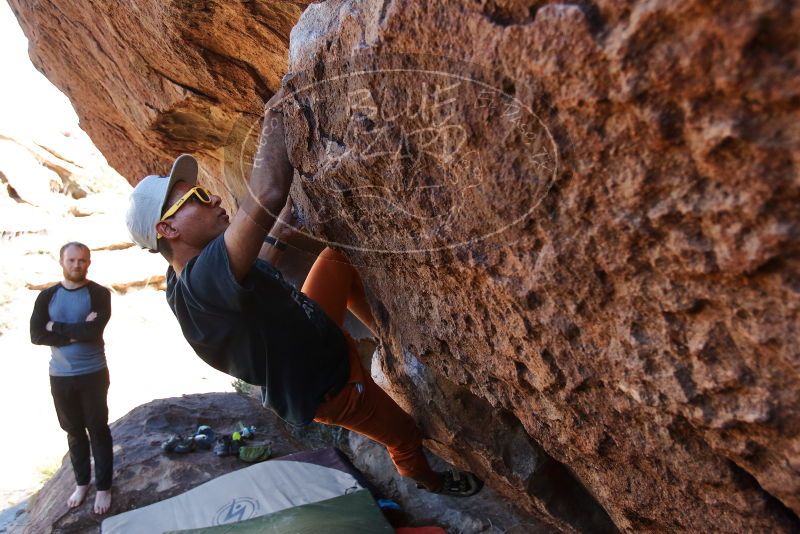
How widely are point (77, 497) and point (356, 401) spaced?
2527mm

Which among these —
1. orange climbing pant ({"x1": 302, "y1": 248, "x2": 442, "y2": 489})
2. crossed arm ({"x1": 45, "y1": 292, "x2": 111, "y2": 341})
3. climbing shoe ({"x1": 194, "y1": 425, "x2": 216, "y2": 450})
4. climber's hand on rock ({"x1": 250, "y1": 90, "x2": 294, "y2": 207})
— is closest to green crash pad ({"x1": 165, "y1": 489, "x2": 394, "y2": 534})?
orange climbing pant ({"x1": 302, "y1": 248, "x2": 442, "y2": 489})

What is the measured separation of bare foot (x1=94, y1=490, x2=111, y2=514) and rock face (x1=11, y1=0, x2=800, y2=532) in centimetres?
283

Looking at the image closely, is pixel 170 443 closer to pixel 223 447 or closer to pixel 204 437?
pixel 204 437

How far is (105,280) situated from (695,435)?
12042 mm

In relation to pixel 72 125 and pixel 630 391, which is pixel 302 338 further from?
pixel 72 125

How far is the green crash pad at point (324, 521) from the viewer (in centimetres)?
285

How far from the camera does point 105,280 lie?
1152 cm

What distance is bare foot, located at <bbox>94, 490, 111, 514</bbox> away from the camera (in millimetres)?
3700

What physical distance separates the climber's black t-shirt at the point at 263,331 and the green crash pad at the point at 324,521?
0.86 metres

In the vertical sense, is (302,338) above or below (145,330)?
above

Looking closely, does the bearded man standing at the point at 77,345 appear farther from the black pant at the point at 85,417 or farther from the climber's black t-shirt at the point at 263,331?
the climber's black t-shirt at the point at 263,331

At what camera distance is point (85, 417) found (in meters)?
3.61

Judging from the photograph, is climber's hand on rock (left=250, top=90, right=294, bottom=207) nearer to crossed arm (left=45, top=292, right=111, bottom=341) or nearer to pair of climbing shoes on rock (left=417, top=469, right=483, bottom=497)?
pair of climbing shoes on rock (left=417, top=469, right=483, bottom=497)

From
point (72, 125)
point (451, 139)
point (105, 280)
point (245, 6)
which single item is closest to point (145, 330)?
point (105, 280)
